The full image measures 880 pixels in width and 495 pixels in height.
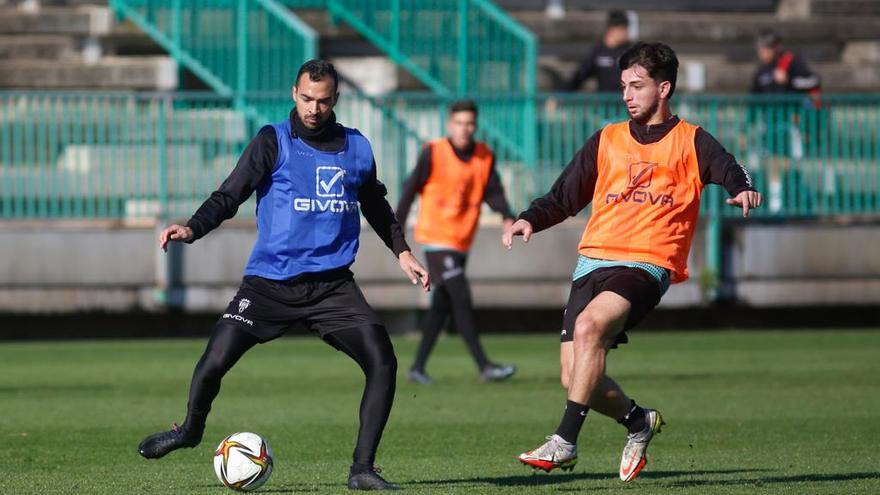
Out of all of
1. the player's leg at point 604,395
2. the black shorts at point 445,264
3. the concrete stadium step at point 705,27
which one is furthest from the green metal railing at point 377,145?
the player's leg at point 604,395

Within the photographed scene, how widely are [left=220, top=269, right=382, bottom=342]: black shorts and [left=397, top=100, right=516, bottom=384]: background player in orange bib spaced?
5.87 metres

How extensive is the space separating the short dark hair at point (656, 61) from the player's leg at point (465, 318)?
5.76m

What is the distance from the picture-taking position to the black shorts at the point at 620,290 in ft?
25.1

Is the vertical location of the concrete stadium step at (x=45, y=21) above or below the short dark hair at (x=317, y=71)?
above

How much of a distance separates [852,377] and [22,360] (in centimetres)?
756

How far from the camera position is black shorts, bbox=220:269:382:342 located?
25.6 feet

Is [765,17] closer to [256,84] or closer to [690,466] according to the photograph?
[256,84]

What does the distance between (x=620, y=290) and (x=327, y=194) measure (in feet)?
4.75

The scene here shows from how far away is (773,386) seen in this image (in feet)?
42.8

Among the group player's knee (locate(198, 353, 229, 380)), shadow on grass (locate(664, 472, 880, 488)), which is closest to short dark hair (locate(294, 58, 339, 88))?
player's knee (locate(198, 353, 229, 380))

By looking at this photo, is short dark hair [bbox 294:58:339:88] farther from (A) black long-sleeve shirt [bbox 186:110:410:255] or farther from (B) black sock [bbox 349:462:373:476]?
(B) black sock [bbox 349:462:373:476]

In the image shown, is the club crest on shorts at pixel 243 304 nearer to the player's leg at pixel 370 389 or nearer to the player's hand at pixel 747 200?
the player's leg at pixel 370 389

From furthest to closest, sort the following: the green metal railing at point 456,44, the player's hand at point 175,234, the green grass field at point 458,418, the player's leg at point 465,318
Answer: the green metal railing at point 456,44 < the player's leg at point 465,318 < the green grass field at point 458,418 < the player's hand at point 175,234

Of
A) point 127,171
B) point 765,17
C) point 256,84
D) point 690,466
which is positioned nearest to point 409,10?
point 256,84
